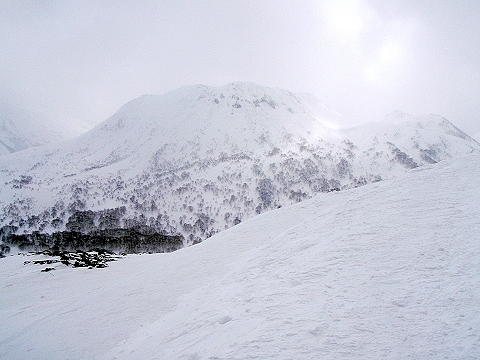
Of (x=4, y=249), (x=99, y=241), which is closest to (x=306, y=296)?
(x=99, y=241)

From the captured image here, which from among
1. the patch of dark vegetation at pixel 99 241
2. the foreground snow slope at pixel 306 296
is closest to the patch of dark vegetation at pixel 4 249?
the patch of dark vegetation at pixel 99 241

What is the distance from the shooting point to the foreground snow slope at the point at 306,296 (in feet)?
18.3

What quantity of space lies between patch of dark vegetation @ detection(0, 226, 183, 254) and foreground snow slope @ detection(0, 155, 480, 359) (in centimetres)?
12459

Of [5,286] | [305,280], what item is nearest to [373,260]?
[305,280]

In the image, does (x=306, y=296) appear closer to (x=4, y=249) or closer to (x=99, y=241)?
(x=99, y=241)

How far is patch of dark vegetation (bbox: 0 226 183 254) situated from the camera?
5162 inches

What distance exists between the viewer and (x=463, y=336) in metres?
5.07

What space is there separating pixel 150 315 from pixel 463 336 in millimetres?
10040

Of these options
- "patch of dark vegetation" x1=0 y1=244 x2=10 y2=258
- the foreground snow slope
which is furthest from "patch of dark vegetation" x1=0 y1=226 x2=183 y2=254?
the foreground snow slope

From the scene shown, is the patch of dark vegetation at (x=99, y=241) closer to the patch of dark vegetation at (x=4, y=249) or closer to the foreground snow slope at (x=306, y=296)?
the patch of dark vegetation at (x=4, y=249)

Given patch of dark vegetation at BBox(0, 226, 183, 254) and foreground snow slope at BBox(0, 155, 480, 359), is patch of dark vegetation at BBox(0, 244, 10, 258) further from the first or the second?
foreground snow slope at BBox(0, 155, 480, 359)

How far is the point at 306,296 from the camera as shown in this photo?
7.29 metres

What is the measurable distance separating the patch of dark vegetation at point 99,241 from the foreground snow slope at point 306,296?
125 meters

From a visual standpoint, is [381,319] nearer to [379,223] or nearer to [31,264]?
[379,223]
